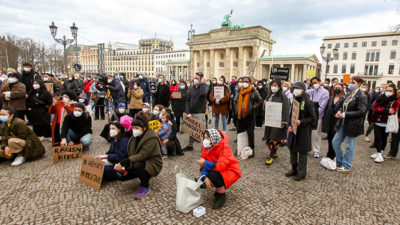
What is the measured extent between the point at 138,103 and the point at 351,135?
7079 millimetres

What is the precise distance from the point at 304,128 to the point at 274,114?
94 centimetres

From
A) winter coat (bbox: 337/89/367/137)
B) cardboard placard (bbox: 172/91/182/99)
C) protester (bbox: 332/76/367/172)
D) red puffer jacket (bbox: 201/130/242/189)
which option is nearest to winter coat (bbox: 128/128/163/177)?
red puffer jacket (bbox: 201/130/242/189)

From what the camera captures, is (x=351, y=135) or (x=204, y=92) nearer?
(x=351, y=135)

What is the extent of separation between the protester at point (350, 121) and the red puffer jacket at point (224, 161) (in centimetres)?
295

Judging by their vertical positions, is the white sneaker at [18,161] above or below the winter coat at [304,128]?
below

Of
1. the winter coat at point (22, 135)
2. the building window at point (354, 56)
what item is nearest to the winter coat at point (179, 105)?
the winter coat at point (22, 135)

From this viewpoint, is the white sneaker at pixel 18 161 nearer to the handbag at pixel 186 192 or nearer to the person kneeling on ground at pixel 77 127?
the person kneeling on ground at pixel 77 127

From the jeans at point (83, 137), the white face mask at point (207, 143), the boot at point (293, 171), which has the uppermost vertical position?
the white face mask at point (207, 143)

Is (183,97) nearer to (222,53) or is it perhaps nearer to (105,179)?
(105,179)

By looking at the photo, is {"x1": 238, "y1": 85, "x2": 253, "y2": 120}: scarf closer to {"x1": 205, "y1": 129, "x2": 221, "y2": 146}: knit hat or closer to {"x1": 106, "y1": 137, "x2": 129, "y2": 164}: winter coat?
{"x1": 205, "y1": 129, "x2": 221, "y2": 146}: knit hat

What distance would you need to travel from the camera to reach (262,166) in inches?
207

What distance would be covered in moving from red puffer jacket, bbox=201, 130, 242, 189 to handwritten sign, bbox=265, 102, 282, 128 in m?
2.29

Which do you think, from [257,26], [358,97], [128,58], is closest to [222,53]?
[257,26]

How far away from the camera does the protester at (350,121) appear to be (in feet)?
15.2
